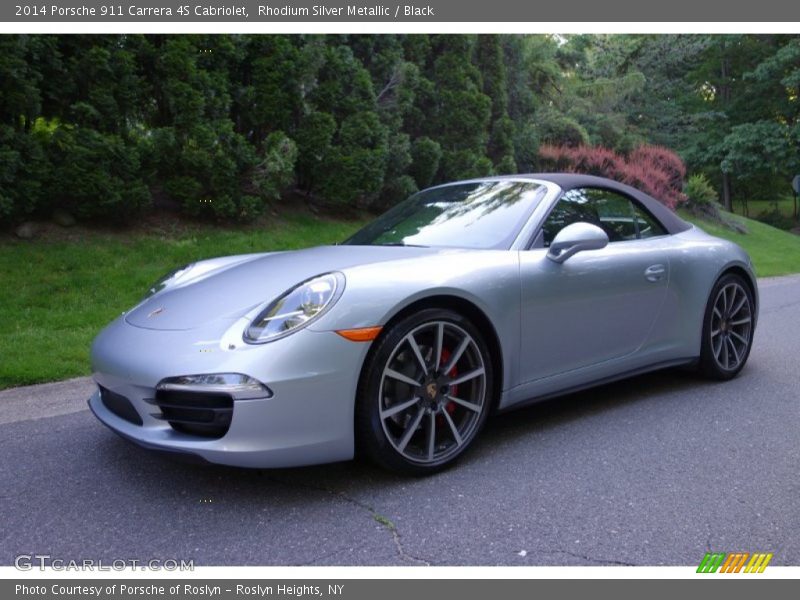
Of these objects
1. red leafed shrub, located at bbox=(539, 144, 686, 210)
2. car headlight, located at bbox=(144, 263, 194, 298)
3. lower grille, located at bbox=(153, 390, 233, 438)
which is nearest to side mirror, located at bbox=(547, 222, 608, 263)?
lower grille, located at bbox=(153, 390, 233, 438)

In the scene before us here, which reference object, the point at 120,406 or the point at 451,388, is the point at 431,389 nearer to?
the point at 451,388

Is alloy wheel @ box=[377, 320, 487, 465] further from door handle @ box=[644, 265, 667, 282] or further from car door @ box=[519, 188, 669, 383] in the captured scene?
door handle @ box=[644, 265, 667, 282]

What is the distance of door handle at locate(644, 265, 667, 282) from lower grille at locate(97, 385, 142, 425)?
280 cm

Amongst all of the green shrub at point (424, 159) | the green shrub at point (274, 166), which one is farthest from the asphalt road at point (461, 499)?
the green shrub at point (424, 159)

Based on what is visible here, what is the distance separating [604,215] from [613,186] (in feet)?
0.92

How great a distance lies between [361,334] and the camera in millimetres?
2785

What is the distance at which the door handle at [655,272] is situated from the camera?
403 cm

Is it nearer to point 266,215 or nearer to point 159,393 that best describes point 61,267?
point 266,215

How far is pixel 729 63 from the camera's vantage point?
32.0 metres

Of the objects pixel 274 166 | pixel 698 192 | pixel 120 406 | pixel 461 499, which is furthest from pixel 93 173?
pixel 698 192

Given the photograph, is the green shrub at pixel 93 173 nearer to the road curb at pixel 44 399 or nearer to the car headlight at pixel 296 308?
the road curb at pixel 44 399

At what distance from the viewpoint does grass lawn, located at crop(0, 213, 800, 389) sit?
5.15 m

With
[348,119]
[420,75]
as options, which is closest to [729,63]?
[420,75]
